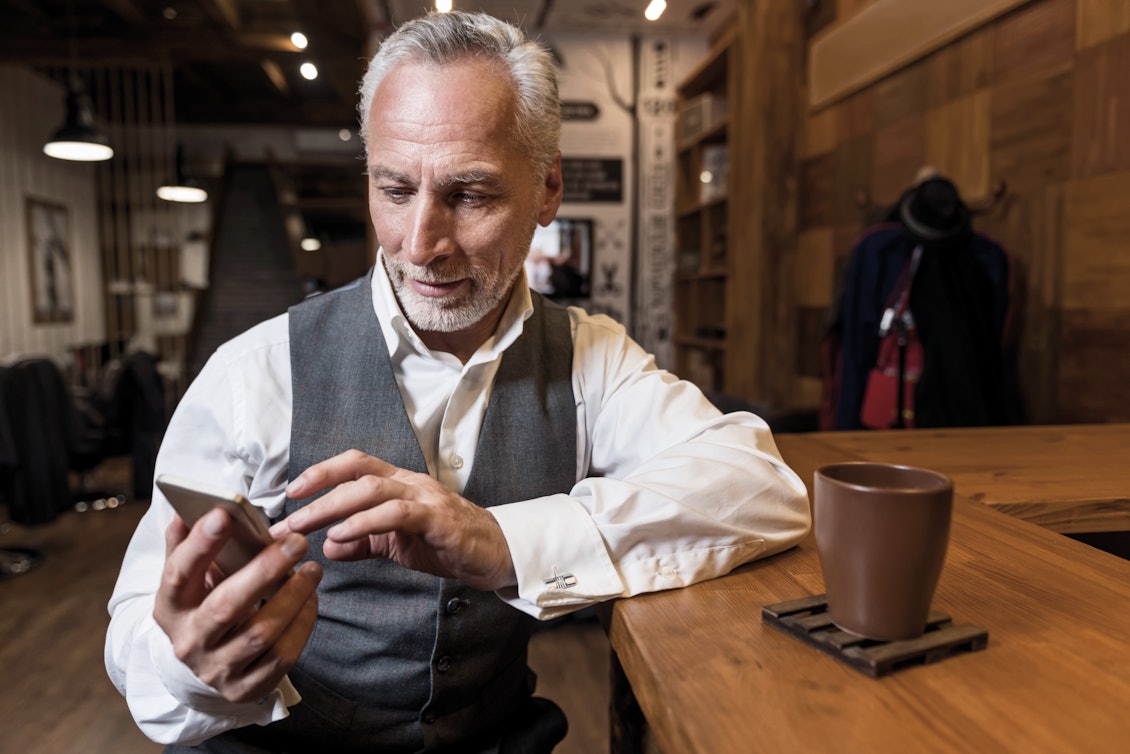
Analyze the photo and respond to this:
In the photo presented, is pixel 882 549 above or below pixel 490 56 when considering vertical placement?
below

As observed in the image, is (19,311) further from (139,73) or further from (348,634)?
(348,634)

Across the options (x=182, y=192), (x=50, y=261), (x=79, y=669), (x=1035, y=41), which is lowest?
(x=79, y=669)

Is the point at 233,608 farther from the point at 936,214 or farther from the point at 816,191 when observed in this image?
the point at 816,191

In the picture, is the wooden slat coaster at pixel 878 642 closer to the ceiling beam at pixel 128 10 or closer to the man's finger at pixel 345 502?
the man's finger at pixel 345 502

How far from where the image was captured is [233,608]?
68 centimetres

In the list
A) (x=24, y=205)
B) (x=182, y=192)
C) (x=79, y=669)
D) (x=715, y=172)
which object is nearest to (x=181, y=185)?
(x=182, y=192)

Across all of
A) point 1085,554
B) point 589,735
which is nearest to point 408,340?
point 1085,554

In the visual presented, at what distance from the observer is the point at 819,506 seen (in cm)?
69

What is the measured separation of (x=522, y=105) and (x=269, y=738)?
94 centimetres

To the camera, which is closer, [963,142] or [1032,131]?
[1032,131]

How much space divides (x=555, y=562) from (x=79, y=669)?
2.95 m

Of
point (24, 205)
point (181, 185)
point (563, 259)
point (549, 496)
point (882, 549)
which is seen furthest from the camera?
point (181, 185)

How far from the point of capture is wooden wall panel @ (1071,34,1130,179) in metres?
2.12

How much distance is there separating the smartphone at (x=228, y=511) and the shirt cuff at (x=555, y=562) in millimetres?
259
